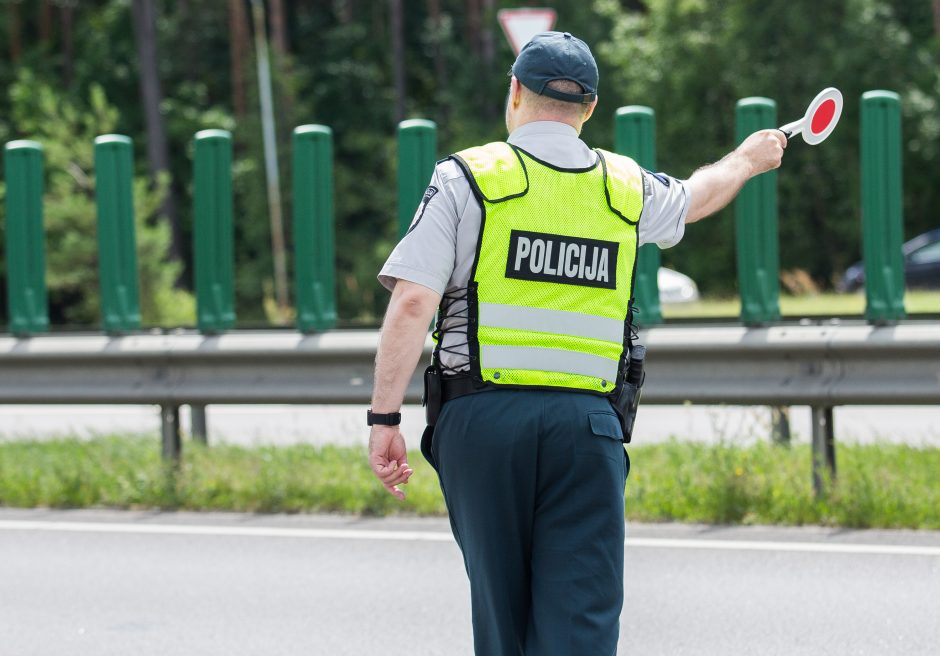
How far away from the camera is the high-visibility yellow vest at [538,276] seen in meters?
3.66

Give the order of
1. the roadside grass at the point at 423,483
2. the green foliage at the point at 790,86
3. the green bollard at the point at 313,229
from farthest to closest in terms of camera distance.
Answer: the green foliage at the point at 790,86 < the green bollard at the point at 313,229 < the roadside grass at the point at 423,483

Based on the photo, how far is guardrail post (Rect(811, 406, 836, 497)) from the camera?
751cm

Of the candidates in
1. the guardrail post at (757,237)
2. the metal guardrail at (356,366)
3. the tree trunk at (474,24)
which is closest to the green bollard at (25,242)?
the metal guardrail at (356,366)

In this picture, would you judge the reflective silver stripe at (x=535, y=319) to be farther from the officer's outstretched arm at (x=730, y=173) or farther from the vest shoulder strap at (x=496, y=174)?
the officer's outstretched arm at (x=730, y=173)

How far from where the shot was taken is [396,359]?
373cm

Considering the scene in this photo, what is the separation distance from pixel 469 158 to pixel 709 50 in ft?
125

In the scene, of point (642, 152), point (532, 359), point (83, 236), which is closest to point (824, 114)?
point (532, 359)

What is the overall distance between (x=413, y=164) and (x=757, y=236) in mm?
1818

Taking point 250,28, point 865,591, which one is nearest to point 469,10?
point 250,28

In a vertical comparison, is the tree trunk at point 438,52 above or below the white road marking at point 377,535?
above

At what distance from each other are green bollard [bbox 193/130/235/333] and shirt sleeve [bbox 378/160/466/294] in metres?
5.12

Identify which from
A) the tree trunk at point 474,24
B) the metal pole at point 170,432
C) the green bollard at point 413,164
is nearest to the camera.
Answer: the green bollard at point 413,164

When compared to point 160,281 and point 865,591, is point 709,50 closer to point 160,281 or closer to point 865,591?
point 160,281

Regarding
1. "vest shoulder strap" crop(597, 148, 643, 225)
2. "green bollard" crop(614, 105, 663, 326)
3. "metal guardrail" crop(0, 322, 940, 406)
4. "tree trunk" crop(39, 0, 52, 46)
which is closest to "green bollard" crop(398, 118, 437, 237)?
"metal guardrail" crop(0, 322, 940, 406)
